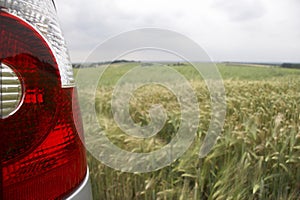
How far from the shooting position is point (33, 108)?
25.0 inches

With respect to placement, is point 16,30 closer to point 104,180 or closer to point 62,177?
point 62,177

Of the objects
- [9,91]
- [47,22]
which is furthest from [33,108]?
[47,22]

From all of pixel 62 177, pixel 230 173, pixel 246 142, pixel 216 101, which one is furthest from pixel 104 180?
pixel 62 177

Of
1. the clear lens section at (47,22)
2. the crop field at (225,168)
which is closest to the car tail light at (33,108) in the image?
the clear lens section at (47,22)

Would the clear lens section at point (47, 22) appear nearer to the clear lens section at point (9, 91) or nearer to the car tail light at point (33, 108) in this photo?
the car tail light at point (33, 108)

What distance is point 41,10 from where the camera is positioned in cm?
71

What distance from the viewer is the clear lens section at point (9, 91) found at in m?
0.60

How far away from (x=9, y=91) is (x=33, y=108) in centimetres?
6

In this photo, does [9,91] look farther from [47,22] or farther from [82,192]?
[82,192]

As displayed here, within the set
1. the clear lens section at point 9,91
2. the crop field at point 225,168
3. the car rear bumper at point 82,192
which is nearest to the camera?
the clear lens section at point 9,91

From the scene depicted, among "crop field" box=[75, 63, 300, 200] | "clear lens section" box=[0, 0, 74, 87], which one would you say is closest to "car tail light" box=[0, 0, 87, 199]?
"clear lens section" box=[0, 0, 74, 87]

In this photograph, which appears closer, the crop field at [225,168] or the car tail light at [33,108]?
the car tail light at [33,108]

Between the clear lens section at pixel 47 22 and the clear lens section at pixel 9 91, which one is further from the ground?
the clear lens section at pixel 47 22

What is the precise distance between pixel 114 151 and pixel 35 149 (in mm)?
1301
